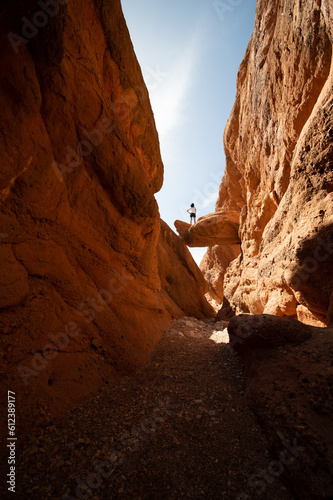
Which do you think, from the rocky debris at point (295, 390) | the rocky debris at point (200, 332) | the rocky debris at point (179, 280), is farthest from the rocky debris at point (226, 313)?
the rocky debris at point (295, 390)

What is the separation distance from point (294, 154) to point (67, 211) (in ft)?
19.3

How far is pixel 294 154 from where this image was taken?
554 centimetres

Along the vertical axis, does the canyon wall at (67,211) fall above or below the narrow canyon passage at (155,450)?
above

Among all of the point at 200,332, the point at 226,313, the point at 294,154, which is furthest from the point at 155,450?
the point at 226,313

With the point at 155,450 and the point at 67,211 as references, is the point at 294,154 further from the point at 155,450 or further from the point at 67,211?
the point at 155,450

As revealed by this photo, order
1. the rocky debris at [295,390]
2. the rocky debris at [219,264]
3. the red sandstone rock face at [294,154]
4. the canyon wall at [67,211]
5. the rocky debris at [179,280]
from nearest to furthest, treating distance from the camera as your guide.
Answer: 1. the rocky debris at [295,390]
2. the canyon wall at [67,211]
3. the red sandstone rock face at [294,154]
4. the rocky debris at [179,280]
5. the rocky debris at [219,264]

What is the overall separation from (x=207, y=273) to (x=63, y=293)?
25.0 meters

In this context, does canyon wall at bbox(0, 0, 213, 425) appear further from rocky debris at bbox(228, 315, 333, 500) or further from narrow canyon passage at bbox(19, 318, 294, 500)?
rocky debris at bbox(228, 315, 333, 500)

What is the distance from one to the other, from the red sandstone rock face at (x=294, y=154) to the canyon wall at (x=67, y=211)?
3552 millimetres

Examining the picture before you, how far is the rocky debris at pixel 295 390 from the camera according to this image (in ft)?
4.93

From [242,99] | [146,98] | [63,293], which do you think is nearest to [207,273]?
[242,99]

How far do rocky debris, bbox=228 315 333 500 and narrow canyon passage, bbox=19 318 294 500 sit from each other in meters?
0.19

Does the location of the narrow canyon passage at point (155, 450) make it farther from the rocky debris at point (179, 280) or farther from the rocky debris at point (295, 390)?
the rocky debris at point (179, 280)

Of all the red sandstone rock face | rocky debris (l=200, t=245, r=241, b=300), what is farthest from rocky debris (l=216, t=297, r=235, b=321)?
rocky debris (l=200, t=245, r=241, b=300)
